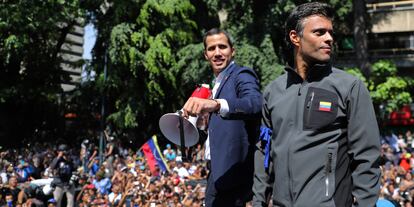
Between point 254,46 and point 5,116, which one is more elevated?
point 254,46

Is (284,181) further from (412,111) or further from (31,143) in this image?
(412,111)

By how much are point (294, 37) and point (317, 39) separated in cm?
17

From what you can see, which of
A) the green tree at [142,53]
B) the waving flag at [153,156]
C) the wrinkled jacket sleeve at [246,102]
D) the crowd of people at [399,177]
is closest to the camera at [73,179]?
the waving flag at [153,156]

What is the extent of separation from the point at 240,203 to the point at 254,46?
19014 millimetres

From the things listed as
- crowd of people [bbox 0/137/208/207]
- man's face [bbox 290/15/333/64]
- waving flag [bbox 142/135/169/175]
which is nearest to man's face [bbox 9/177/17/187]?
crowd of people [bbox 0/137/208/207]

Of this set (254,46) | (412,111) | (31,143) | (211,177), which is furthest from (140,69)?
(211,177)

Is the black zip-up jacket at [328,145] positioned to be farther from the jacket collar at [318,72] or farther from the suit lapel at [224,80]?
the suit lapel at [224,80]

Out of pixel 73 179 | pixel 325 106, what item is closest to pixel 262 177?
pixel 325 106

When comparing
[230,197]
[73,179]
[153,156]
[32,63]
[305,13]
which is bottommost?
[73,179]

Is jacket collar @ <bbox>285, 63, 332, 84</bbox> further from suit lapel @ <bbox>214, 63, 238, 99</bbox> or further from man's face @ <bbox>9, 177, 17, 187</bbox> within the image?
man's face @ <bbox>9, 177, 17, 187</bbox>

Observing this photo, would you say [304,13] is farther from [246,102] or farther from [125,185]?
[125,185]

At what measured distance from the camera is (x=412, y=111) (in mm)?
29672

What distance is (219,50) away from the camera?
3.52 m

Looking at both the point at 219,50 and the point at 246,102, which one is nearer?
the point at 246,102
